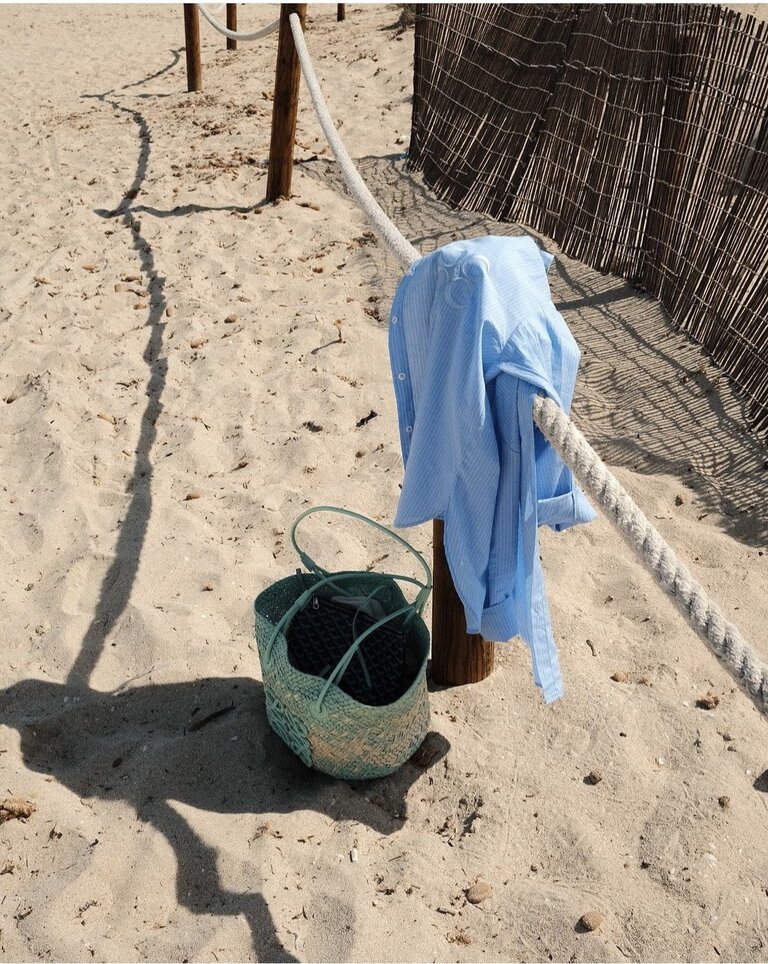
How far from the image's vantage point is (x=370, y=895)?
2.06m

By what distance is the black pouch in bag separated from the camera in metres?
2.35

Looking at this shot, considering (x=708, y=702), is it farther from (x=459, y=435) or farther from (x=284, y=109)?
(x=284, y=109)

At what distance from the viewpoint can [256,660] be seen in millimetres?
2707

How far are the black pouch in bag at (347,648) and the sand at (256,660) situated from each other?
0.22 m

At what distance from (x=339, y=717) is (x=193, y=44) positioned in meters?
7.43

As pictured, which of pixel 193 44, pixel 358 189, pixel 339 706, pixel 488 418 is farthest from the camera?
pixel 193 44

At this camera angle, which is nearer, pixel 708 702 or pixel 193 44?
pixel 708 702

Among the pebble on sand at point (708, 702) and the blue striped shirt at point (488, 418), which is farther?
the pebble on sand at point (708, 702)

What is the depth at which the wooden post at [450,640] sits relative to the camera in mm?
2357

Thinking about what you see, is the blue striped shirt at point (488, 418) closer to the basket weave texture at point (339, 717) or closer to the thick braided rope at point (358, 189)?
the basket weave texture at point (339, 717)

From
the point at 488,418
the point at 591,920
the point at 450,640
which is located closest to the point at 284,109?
the point at 450,640

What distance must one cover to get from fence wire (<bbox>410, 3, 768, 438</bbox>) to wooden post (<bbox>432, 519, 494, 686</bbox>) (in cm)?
165

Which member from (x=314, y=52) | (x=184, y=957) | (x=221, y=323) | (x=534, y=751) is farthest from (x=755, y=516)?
(x=314, y=52)

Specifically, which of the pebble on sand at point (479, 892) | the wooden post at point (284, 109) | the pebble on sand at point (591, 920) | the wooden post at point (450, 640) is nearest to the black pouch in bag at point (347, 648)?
the wooden post at point (450, 640)
